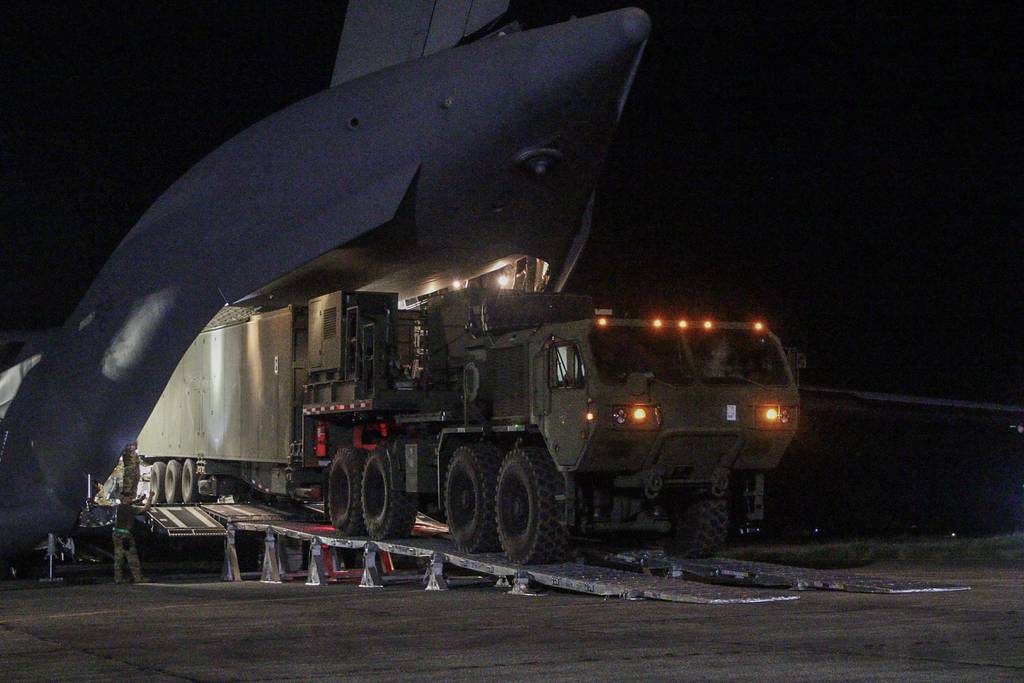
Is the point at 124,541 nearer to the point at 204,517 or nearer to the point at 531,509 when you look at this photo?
the point at 204,517

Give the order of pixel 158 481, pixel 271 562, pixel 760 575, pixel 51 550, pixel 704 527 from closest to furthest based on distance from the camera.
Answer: pixel 760 575, pixel 704 527, pixel 271 562, pixel 51 550, pixel 158 481

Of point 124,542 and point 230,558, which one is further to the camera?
point 230,558

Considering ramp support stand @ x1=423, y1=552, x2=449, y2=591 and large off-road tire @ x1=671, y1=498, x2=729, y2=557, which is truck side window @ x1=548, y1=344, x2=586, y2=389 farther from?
ramp support stand @ x1=423, y1=552, x2=449, y2=591

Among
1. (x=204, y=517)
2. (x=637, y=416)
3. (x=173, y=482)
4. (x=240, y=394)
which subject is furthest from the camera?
(x=173, y=482)

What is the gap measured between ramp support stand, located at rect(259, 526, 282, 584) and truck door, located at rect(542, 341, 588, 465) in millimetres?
6468

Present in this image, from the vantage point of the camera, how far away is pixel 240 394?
69.5 feet

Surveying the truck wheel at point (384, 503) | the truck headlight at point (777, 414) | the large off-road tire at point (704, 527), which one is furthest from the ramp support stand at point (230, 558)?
the truck headlight at point (777, 414)

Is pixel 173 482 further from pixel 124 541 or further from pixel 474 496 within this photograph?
pixel 474 496

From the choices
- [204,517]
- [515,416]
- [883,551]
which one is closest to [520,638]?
[515,416]

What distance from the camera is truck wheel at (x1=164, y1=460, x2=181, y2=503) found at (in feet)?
82.8

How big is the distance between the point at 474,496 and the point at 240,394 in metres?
7.64

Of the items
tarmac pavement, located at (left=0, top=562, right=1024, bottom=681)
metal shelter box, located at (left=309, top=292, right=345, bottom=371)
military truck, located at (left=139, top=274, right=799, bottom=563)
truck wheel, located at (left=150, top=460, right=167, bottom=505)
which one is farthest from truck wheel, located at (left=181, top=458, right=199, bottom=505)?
tarmac pavement, located at (left=0, top=562, right=1024, bottom=681)

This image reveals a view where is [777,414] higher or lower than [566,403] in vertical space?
lower

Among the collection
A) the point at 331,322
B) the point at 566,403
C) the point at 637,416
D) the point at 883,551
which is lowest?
the point at 883,551
